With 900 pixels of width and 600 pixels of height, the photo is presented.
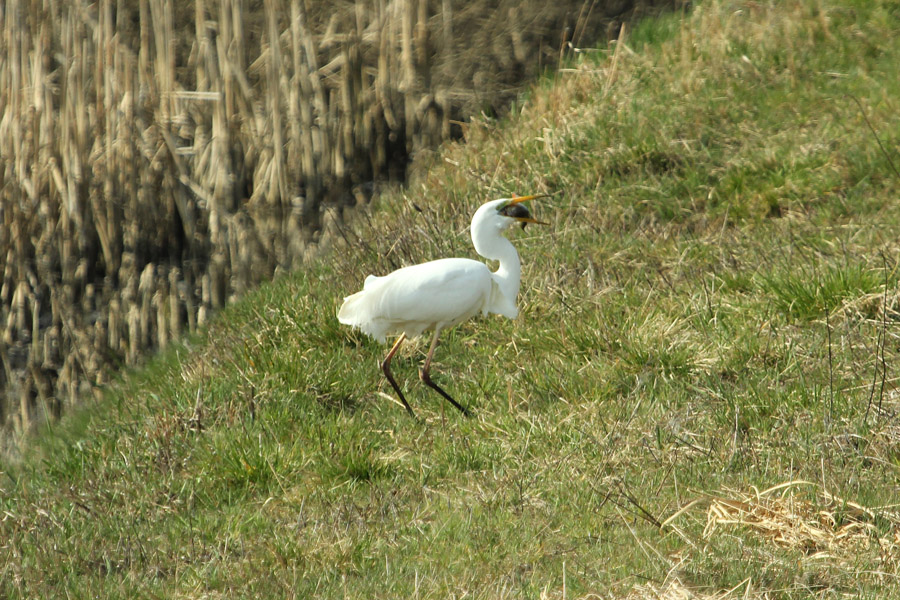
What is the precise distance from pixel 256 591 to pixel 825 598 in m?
2.04

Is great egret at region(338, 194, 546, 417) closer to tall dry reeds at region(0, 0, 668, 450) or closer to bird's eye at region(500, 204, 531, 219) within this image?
bird's eye at region(500, 204, 531, 219)

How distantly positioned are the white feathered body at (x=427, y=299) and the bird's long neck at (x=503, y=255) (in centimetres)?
4

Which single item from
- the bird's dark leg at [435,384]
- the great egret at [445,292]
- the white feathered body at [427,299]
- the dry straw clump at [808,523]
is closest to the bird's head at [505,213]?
the great egret at [445,292]

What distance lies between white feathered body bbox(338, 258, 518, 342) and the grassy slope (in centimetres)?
43

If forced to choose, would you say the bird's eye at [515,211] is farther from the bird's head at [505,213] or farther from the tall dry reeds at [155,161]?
the tall dry reeds at [155,161]

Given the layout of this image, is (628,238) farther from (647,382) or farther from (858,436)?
(858,436)

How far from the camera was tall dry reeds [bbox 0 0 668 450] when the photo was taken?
27.7 feet

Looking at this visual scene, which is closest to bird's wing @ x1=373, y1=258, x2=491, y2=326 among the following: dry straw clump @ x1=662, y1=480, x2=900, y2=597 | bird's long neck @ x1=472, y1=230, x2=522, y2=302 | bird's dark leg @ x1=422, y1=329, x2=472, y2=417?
bird's long neck @ x1=472, y1=230, x2=522, y2=302

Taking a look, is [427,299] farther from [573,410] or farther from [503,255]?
[573,410]

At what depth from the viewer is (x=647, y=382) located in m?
5.01

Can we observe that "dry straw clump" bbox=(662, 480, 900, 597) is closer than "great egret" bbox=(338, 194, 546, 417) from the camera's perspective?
Yes

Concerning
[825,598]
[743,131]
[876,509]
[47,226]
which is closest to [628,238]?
[743,131]

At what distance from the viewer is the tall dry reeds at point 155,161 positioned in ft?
27.7

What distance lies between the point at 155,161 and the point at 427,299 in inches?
187
